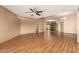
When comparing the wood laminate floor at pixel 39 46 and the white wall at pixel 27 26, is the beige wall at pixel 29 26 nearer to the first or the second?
the white wall at pixel 27 26

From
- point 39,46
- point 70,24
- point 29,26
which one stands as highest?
point 70,24

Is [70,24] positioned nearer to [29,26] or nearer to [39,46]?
[29,26]

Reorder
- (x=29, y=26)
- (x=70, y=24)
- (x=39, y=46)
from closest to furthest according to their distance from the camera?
(x=39, y=46), (x=29, y=26), (x=70, y=24)

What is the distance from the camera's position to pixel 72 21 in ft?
40.1

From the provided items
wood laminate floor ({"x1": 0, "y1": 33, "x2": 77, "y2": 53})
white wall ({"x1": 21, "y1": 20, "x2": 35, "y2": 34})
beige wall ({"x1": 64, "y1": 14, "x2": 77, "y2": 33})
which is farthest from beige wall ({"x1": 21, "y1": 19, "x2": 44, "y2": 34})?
wood laminate floor ({"x1": 0, "y1": 33, "x2": 77, "y2": 53})

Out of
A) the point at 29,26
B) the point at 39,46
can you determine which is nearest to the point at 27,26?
the point at 29,26

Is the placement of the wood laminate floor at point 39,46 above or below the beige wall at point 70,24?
below

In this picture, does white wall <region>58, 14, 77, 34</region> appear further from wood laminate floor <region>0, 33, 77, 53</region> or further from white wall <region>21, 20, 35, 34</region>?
wood laminate floor <region>0, 33, 77, 53</region>

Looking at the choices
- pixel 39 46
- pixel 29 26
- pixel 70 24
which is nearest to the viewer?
pixel 39 46

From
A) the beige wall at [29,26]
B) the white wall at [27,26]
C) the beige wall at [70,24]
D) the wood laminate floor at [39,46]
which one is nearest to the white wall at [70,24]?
the beige wall at [70,24]
